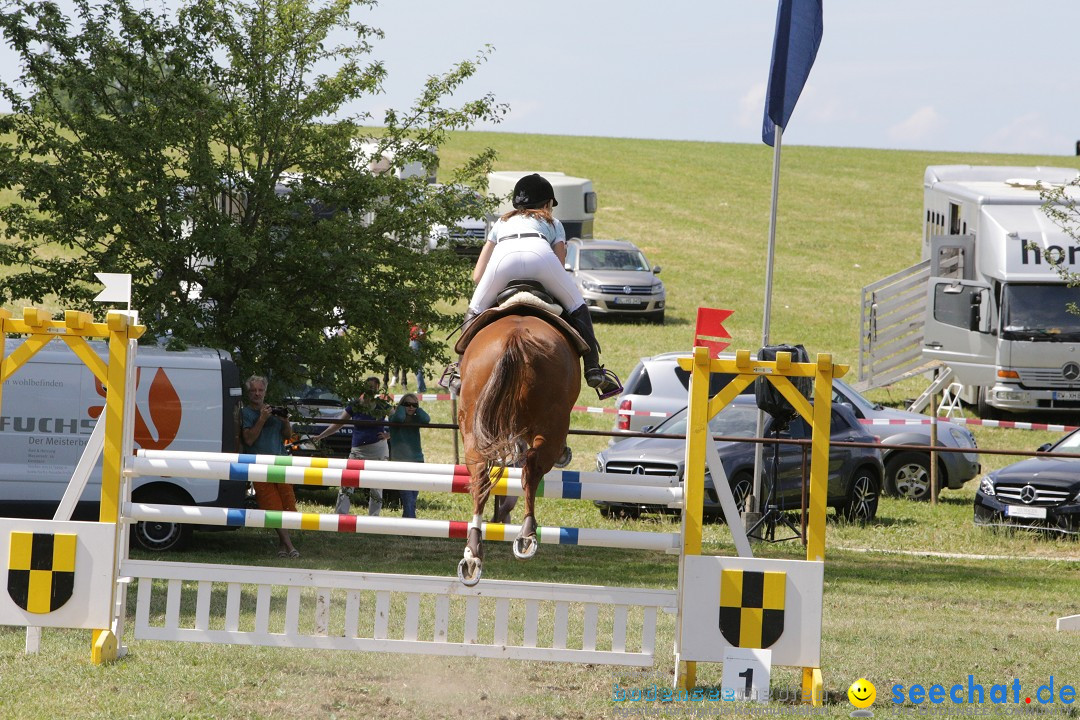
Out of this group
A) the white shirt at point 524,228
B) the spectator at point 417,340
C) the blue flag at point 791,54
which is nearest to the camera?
the white shirt at point 524,228

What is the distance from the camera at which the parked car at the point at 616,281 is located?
29.2 metres

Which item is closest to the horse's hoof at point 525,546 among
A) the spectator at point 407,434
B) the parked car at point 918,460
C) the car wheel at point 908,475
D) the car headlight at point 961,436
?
the spectator at point 407,434

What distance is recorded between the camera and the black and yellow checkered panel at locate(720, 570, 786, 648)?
19.9 feet

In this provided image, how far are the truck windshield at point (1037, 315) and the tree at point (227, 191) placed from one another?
11444 millimetres

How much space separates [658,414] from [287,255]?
6245 millimetres

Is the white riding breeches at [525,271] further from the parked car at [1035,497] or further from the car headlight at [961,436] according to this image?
the car headlight at [961,436]

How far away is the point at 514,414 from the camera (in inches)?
229

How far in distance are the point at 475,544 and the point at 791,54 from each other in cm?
843

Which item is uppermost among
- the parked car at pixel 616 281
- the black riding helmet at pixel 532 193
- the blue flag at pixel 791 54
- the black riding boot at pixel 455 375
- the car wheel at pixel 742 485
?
the blue flag at pixel 791 54

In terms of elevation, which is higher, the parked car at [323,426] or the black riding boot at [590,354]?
the black riding boot at [590,354]

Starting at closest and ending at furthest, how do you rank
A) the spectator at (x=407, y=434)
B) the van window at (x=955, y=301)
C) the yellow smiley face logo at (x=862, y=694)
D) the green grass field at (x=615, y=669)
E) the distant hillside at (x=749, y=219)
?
1. the green grass field at (x=615, y=669)
2. the yellow smiley face logo at (x=862, y=694)
3. the spectator at (x=407, y=434)
4. the van window at (x=955, y=301)
5. the distant hillside at (x=749, y=219)

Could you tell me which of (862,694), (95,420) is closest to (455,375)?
(862,694)

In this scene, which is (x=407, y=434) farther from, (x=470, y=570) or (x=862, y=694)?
(x=862, y=694)

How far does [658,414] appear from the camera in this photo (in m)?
17.0
